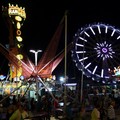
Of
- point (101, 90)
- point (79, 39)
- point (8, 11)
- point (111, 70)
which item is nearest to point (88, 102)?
point (101, 90)

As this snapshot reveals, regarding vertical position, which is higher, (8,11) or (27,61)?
(8,11)

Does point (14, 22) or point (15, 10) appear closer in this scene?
point (14, 22)

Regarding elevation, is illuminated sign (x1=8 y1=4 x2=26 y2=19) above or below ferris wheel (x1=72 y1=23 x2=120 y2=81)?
above

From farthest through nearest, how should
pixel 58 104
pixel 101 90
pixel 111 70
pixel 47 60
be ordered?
pixel 111 70, pixel 101 90, pixel 47 60, pixel 58 104

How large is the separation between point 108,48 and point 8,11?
26.8m

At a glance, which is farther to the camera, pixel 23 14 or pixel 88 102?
pixel 23 14

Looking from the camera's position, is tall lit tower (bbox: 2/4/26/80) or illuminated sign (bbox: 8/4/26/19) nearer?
tall lit tower (bbox: 2/4/26/80)

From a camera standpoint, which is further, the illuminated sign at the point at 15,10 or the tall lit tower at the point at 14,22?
the illuminated sign at the point at 15,10

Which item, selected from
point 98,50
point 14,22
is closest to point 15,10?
point 14,22

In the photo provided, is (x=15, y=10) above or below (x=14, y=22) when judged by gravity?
above

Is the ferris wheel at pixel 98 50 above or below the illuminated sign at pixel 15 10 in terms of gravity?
below

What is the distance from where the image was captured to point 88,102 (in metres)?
27.2

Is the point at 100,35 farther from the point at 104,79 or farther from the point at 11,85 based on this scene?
the point at 11,85

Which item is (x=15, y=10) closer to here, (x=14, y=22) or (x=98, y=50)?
(x=14, y=22)
